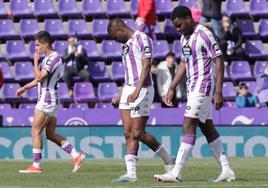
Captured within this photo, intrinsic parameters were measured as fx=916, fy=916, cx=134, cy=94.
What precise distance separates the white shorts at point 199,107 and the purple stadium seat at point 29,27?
1510 cm

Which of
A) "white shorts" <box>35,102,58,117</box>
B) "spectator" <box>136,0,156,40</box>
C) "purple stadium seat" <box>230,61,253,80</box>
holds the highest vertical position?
"spectator" <box>136,0,156,40</box>

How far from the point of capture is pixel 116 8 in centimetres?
2503

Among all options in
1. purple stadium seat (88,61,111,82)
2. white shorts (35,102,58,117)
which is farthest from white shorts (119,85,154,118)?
purple stadium seat (88,61,111,82)

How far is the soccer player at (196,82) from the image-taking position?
10797 mm

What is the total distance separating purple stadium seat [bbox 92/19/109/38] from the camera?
24719 mm

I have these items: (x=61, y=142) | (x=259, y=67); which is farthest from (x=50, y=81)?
(x=259, y=67)

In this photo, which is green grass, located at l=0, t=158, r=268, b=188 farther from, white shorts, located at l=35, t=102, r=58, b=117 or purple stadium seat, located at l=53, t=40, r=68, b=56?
purple stadium seat, located at l=53, t=40, r=68, b=56

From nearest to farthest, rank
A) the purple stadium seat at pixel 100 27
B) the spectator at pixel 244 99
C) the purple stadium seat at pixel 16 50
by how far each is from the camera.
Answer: the spectator at pixel 244 99 < the purple stadium seat at pixel 100 27 < the purple stadium seat at pixel 16 50

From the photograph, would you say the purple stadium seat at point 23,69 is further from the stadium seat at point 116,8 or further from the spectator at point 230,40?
the spectator at point 230,40

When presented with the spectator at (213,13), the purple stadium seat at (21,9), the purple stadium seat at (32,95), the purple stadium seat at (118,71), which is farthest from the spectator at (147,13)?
the purple stadium seat at (21,9)

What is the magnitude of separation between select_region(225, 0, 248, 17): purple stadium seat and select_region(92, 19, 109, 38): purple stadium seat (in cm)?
330

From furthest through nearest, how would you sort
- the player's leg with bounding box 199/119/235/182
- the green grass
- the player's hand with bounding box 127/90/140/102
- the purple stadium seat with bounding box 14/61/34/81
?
the purple stadium seat with bounding box 14/61/34/81 → the player's hand with bounding box 127/90/140/102 → the player's leg with bounding box 199/119/235/182 → the green grass

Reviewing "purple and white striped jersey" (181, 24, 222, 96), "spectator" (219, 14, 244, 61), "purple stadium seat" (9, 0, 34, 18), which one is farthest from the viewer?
"purple stadium seat" (9, 0, 34, 18)

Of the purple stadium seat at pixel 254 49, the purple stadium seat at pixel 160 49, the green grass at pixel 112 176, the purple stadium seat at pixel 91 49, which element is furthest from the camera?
the purple stadium seat at pixel 91 49
